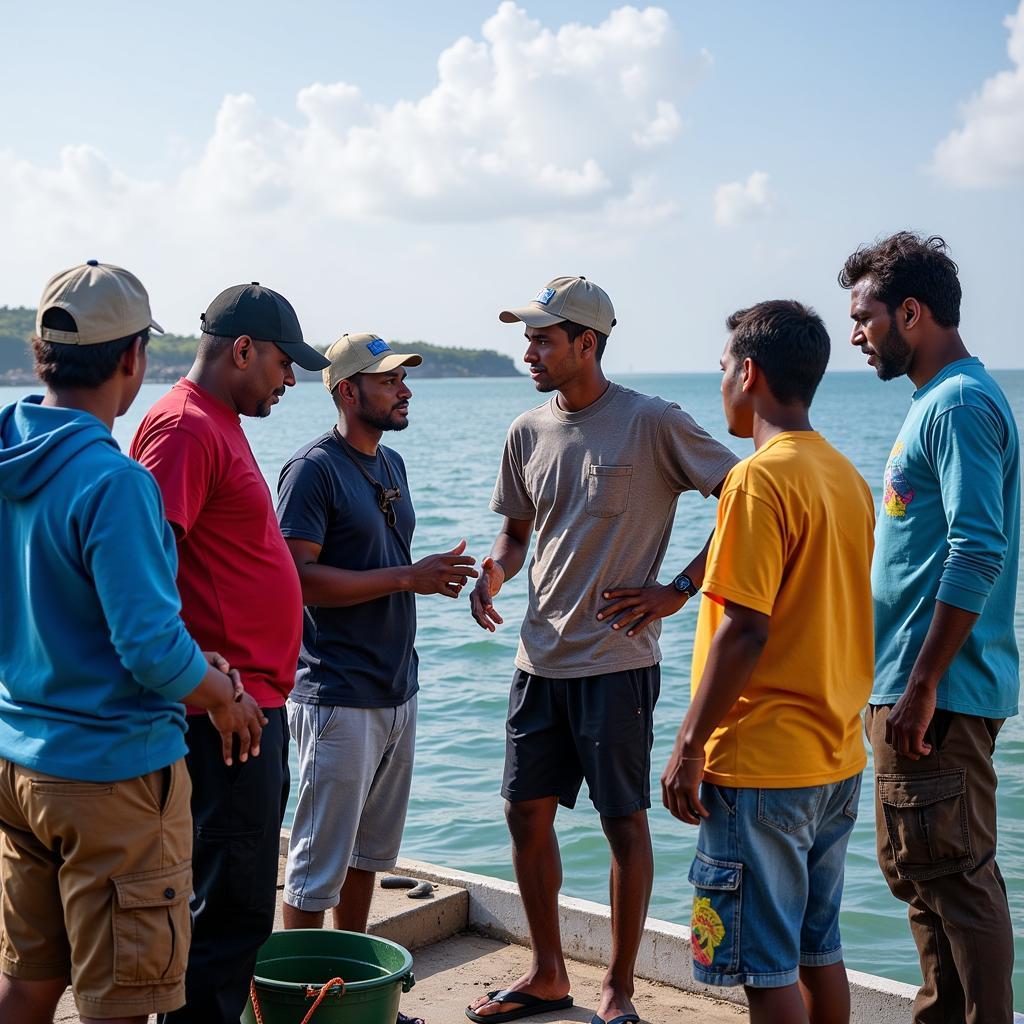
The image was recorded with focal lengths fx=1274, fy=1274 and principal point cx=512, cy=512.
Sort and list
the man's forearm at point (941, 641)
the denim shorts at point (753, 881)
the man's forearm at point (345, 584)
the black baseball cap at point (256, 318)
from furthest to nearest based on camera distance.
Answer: the man's forearm at point (345, 584) < the black baseball cap at point (256, 318) < the man's forearm at point (941, 641) < the denim shorts at point (753, 881)

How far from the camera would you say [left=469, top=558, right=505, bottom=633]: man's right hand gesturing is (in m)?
4.79

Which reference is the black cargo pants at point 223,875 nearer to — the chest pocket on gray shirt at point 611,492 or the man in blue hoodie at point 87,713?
the man in blue hoodie at point 87,713

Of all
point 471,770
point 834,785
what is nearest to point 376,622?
point 834,785

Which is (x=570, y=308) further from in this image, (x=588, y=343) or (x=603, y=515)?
(x=603, y=515)

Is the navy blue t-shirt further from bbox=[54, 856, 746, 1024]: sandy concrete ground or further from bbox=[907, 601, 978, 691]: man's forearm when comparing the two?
bbox=[907, 601, 978, 691]: man's forearm

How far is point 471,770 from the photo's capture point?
1076 cm

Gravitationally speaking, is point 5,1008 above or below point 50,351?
below

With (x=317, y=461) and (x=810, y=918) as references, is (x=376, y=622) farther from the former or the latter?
(x=810, y=918)

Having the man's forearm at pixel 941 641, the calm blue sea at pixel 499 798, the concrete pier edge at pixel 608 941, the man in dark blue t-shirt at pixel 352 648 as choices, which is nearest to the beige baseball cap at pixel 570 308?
the man in dark blue t-shirt at pixel 352 648

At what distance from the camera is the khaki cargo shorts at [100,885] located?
2.91 metres

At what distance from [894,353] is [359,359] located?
6.54 feet

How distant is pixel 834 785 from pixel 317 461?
212 cm

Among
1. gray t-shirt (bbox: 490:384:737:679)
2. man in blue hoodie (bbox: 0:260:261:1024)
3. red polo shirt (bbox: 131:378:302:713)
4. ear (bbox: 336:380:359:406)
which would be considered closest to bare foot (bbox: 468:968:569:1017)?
gray t-shirt (bbox: 490:384:737:679)

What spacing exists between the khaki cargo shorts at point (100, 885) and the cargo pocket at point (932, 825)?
2056 millimetres
